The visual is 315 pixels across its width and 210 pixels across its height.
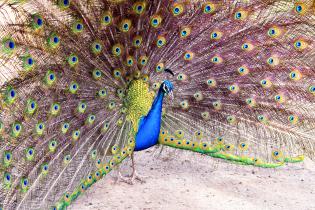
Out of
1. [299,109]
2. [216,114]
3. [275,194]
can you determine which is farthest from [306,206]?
[216,114]

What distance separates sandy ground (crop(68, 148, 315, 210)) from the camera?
4062 mm

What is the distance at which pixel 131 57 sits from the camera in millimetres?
3795

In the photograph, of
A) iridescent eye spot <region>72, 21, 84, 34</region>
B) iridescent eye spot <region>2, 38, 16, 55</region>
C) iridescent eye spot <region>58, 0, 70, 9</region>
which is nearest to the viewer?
iridescent eye spot <region>2, 38, 16, 55</region>

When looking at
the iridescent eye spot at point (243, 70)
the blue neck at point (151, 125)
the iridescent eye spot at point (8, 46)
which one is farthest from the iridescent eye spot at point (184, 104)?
the iridescent eye spot at point (8, 46)

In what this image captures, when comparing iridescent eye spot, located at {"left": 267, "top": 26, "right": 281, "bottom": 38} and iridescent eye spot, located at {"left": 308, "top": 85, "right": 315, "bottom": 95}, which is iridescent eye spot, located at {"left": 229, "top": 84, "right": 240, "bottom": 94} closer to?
iridescent eye spot, located at {"left": 267, "top": 26, "right": 281, "bottom": 38}

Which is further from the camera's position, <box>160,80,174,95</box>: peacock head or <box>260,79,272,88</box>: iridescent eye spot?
<box>260,79,272,88</box>: iridescent eye spot

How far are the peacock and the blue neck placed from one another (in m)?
0.01

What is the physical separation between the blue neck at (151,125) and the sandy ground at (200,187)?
53 centimetres

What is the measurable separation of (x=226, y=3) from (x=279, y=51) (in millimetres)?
678

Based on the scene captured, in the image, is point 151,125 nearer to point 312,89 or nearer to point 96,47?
point 96,47

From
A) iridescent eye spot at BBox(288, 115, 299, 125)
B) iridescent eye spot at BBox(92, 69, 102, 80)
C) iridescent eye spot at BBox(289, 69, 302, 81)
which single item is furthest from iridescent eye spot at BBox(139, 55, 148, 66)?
iridescent eye spot at BBox(288, 115, 299, 125)

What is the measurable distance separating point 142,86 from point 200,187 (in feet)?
4.11

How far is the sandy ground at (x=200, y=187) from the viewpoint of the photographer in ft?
13.3

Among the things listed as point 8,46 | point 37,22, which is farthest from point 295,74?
point 8,46
